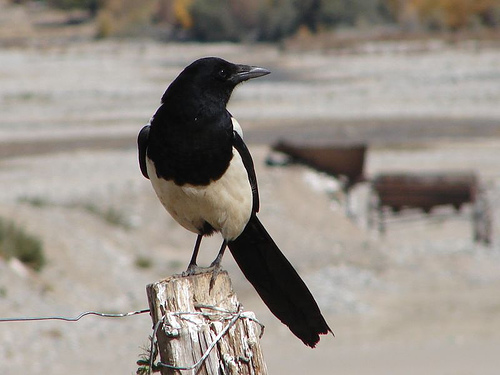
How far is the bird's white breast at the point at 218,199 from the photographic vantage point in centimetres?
379

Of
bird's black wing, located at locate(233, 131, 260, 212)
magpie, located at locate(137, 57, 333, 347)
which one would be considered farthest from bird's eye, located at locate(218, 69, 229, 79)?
bird's black wing, located at locate(233, 131, 260, 212)

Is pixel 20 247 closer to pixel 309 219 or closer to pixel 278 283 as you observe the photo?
pixel 309 219

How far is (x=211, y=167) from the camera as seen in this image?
A: 12.2 feet

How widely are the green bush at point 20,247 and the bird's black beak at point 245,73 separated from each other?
8.26m

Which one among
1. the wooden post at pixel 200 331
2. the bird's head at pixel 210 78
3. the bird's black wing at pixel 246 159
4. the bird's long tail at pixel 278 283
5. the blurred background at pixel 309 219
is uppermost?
the bird's head at pixel 210 78

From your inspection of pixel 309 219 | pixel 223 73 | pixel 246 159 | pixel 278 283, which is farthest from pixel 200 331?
pixel 309 219

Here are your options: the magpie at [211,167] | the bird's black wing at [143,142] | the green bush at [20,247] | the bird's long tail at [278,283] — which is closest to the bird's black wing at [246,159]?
the magpie at [211,167]

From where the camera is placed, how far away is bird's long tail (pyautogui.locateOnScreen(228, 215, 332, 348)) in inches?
131

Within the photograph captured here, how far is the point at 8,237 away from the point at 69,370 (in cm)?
279

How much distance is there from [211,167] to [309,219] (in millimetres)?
11601

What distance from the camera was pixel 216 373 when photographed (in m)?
2.78

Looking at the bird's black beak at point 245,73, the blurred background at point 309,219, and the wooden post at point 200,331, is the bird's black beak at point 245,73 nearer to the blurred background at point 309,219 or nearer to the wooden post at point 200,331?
the wooden post at point 200,331

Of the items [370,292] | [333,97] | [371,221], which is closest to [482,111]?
[333,97]

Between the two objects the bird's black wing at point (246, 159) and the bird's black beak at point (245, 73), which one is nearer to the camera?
the bird's black wing at point (246, 159)
